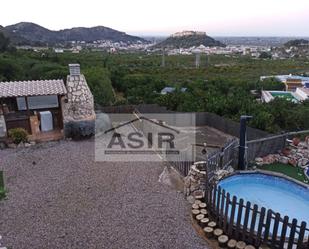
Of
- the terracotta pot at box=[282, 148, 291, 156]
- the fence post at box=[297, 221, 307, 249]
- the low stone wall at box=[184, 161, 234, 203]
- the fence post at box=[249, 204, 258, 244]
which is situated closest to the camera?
the fence post at box=[297, 221, 307, 249]

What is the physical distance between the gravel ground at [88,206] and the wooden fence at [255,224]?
2.44ft

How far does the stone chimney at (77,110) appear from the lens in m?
12.9

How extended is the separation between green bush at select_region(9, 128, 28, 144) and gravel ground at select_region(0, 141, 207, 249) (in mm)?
1027

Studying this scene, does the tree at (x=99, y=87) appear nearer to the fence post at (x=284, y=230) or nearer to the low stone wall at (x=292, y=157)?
the low stone wall at (x=292, y=157)

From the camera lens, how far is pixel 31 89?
1305 centimetres

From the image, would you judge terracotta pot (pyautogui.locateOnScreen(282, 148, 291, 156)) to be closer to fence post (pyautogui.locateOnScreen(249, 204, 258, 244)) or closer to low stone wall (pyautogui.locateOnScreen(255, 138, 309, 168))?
low stone wall (pyautogui.locateOnScreen(255, 138, 309, 168))

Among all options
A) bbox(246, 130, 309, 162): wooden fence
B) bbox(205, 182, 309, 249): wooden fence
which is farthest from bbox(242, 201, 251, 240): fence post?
bbox(246, 130, 309, 162): wooden fence

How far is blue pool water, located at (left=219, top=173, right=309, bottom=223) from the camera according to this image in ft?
30.1

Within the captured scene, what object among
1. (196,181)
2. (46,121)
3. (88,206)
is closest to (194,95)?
(46,121)

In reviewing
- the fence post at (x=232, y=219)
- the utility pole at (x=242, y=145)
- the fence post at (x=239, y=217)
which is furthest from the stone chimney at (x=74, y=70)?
the fence post at (x=239, y=217)

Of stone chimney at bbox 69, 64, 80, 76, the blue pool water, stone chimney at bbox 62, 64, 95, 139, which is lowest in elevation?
the blue pool water

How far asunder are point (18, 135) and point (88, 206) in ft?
19.5

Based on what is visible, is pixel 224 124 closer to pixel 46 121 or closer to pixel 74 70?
pixel 74 70

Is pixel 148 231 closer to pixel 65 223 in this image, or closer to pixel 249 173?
pixel 65 223
